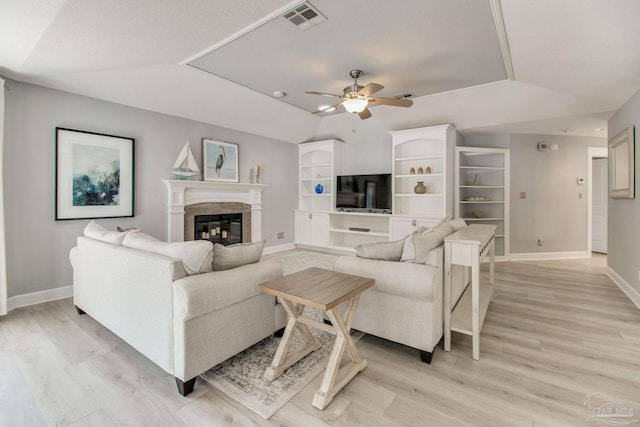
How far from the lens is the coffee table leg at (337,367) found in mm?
1622

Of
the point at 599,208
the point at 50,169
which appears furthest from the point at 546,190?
the point at 50,169

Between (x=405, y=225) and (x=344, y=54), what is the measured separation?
305cm

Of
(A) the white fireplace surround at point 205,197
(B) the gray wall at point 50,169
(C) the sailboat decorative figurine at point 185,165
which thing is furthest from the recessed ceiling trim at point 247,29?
(A) the white fireplace surround at point 205,197

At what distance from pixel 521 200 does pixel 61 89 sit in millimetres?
7094

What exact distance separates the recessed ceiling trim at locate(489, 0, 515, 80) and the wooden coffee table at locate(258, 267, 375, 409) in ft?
7.80

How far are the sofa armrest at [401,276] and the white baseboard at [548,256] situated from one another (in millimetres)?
4261

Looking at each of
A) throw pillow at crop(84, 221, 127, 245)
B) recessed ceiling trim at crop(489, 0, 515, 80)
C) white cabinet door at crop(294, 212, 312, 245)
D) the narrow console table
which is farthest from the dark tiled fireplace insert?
recessed ceiling trim at crop(489, 0, 515, 80)

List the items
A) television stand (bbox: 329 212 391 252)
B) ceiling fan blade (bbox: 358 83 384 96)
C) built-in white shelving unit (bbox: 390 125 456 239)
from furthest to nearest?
television stand (bbox: 329 212 391 252), built-in white shelving unit (bbox: 390 125 456 239), ceiling fan blade (bbox: 358 83 384 96)

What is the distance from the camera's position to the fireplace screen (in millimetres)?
4895

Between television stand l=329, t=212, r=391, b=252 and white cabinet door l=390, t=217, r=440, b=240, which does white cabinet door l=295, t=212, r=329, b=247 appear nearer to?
television stand l=329, t=212, r=391, b=252

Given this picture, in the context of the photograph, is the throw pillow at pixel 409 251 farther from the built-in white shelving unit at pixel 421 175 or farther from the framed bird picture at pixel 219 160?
the framed bird picture at pixel 219 160

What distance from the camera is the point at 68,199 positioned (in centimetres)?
346

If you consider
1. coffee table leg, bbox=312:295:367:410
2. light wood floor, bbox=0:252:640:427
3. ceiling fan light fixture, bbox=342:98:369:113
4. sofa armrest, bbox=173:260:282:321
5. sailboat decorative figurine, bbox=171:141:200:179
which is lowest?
light wood floor, bbox=0:252:640:427

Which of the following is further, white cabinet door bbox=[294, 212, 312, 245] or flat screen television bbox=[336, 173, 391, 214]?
white cabinet door bbox=[294, 212, 312, 245]
